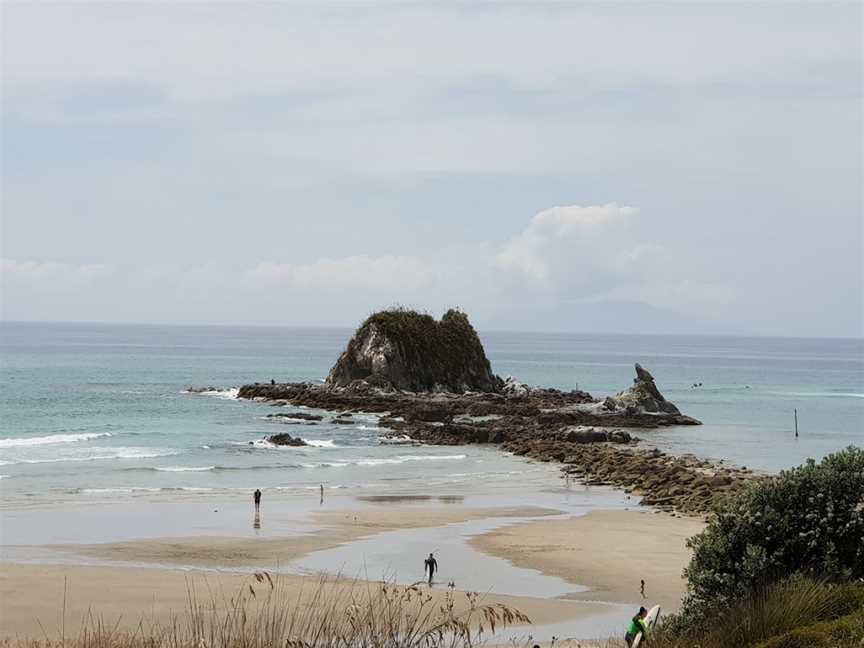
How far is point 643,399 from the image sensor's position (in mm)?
79500

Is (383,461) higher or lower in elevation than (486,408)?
lower

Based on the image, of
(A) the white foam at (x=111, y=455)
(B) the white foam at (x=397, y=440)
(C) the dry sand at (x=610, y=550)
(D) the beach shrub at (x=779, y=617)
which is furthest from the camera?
(B) the white foam at (x=397, y=440)

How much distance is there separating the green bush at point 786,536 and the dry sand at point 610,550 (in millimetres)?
9583

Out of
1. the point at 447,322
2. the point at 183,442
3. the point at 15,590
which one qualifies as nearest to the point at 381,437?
the point at 183,442

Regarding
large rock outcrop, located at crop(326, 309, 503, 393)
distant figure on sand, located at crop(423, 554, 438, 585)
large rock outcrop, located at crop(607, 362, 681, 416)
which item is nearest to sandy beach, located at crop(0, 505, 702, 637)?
distant figure on sand, located at crop(423, 554, 438, 585)

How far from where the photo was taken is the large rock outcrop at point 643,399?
79.0 metres

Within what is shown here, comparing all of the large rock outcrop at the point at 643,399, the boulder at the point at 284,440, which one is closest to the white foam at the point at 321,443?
the boulder at the point at 284,440

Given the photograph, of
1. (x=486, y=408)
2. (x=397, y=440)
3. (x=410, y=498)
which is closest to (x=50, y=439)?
(x=397, y=440)

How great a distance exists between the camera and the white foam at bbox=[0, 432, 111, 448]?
6050 cm

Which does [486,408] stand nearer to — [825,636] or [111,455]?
[111,455]

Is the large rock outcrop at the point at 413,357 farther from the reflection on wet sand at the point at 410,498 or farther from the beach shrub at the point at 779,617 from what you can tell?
the beach shrub at the point at 779,617

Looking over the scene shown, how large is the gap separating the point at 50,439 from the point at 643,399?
43.2m

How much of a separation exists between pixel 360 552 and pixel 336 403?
4990cm

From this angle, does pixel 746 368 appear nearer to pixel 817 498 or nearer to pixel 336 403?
pixel 336 403
